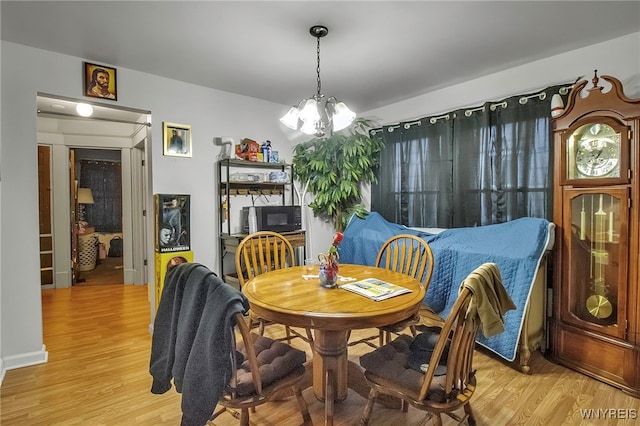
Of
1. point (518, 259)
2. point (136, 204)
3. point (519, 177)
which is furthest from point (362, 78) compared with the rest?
point (136, 204)

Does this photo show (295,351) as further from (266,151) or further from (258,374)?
(266,151)

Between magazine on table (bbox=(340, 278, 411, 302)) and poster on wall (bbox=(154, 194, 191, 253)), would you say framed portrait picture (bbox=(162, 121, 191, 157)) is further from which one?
magazine on table (bbox=(340, 278, 411, 302))

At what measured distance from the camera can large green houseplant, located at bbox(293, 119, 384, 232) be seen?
3803 mm

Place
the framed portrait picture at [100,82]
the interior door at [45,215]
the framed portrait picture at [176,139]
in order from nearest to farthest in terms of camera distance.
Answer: the framed portrait picture at [100,82], the framed portrait picture at [176,139], the interior door at [45,215]

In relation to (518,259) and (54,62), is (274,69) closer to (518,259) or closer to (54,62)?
(54,62)

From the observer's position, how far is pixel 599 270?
89.9 inches

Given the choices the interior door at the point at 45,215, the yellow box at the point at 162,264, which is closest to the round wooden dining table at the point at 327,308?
the yellow box at the point at 162,264

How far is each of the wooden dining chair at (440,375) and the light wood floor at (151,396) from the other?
0.51m

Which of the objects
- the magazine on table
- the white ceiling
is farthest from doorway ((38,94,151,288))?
the magazine on table

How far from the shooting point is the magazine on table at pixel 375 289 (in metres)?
1.66

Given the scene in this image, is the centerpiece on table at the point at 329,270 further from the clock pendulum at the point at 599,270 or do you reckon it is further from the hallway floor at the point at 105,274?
the hallway floor at the point at 105,274

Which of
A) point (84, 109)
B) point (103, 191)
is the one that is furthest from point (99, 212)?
point (84, 109)

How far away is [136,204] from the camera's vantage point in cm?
484

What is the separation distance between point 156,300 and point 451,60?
3.31m
